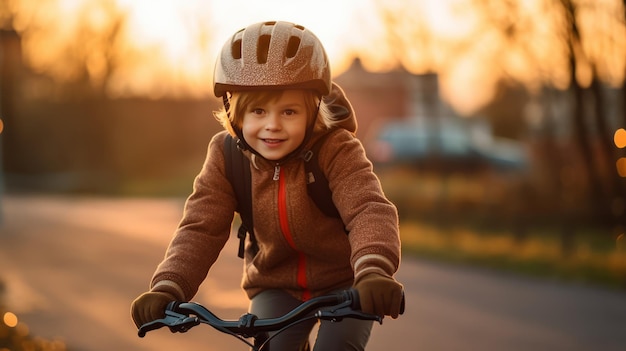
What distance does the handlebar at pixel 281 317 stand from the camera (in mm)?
2703

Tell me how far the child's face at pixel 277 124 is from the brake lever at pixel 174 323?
644mm

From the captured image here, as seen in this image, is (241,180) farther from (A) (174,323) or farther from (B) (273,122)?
(A) (174,323)

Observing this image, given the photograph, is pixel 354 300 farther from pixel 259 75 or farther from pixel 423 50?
pixel 423 50

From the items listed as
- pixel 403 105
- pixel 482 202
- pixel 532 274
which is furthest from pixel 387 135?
pixel 403 105

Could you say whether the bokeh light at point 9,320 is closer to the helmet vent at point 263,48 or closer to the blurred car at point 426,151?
the helmet vent at point 263,48

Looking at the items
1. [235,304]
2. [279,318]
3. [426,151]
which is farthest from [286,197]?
[426,151]

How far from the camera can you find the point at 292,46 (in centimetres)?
329

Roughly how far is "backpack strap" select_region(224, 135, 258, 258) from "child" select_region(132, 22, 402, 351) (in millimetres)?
23

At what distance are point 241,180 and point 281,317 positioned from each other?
828 mm

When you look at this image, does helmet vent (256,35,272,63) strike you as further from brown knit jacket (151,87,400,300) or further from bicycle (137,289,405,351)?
bicycle (137,289,405,351)

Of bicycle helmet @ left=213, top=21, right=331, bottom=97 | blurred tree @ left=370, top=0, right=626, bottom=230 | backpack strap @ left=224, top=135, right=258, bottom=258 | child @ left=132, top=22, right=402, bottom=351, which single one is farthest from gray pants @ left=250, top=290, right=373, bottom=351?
blurred tree @ left=370, top=0, right=626, bottom=230

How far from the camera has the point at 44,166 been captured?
35.7 m

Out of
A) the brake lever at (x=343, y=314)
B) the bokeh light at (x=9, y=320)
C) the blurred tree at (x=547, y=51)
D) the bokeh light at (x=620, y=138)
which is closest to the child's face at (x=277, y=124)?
the brake lever at (x=343, y=314)

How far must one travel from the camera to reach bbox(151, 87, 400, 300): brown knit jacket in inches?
127
